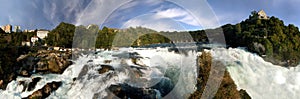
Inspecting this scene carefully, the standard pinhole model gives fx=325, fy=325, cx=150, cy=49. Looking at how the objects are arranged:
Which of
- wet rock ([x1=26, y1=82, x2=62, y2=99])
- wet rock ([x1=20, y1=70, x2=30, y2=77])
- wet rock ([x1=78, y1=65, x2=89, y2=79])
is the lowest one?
wet rock ([x1=26, y1=82, x2=62, y2=99])

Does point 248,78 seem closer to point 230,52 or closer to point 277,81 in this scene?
point 277,81

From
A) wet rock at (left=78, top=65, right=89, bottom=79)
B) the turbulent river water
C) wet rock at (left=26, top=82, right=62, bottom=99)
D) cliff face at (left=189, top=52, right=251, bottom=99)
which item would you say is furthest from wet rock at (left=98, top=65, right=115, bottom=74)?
cliff face at (left=189, top=52, right=251, bottom=99)

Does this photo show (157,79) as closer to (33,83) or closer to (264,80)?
(264,80)

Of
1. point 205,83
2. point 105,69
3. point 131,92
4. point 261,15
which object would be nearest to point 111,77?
point 105,69

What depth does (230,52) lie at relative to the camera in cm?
1762

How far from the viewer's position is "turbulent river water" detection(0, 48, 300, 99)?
510 inches

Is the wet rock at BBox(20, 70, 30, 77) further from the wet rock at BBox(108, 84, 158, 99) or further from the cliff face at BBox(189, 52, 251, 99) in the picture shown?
the cliff face at BBox(189, 52, 251, 99)

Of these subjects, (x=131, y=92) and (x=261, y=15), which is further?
(x=261, y=15)

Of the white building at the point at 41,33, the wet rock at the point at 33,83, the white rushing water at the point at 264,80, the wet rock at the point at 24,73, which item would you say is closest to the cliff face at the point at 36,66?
the wet rock at the point at 24,73

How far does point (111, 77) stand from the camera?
47.3 ft

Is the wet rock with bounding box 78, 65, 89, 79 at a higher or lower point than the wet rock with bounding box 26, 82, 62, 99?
higher

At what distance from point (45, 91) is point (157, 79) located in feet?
16.2

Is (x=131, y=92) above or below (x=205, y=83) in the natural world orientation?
below

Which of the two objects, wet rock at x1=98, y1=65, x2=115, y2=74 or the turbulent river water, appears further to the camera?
wet rock at x1=98, y1=65, x2=115, y2=74
